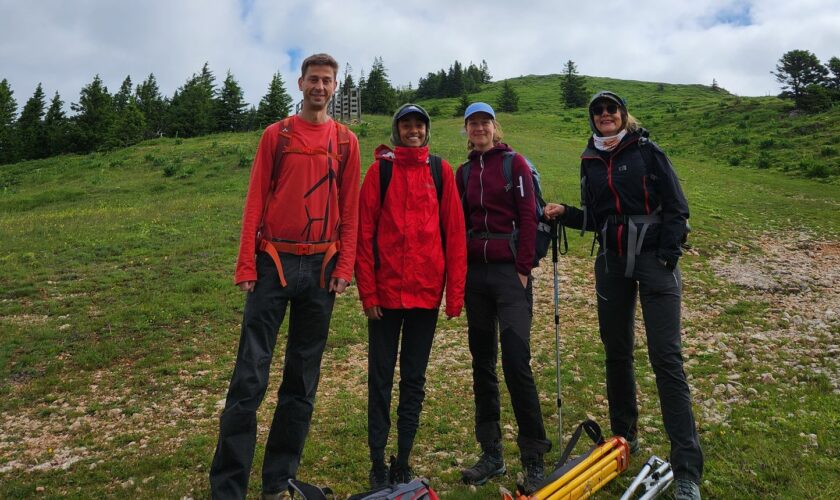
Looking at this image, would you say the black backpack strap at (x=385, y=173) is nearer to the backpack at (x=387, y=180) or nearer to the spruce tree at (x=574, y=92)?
the backpack at (x=387, y=180)

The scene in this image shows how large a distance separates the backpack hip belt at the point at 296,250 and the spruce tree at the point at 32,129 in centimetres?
7229

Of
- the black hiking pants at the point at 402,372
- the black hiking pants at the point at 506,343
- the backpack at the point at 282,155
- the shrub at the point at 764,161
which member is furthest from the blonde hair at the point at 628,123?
the shrub at the point at 764,161

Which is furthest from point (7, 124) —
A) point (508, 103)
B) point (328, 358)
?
point (328, 358)

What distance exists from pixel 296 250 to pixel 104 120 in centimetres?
6651

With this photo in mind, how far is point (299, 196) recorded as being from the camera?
159 inches

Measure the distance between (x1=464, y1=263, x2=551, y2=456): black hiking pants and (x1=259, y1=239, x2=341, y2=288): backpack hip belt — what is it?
124cm

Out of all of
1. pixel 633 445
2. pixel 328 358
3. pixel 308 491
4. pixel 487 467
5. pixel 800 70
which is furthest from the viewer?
pixel 800 70

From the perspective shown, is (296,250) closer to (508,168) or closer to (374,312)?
(374,312)

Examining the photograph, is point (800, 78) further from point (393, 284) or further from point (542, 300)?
point (393, 284)

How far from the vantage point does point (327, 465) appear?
4914 millimetres

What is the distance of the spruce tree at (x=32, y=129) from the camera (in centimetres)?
6050

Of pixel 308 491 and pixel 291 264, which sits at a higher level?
pixel 291 264

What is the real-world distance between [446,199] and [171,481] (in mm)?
3524

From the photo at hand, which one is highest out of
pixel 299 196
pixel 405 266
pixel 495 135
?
pixel 495 135
